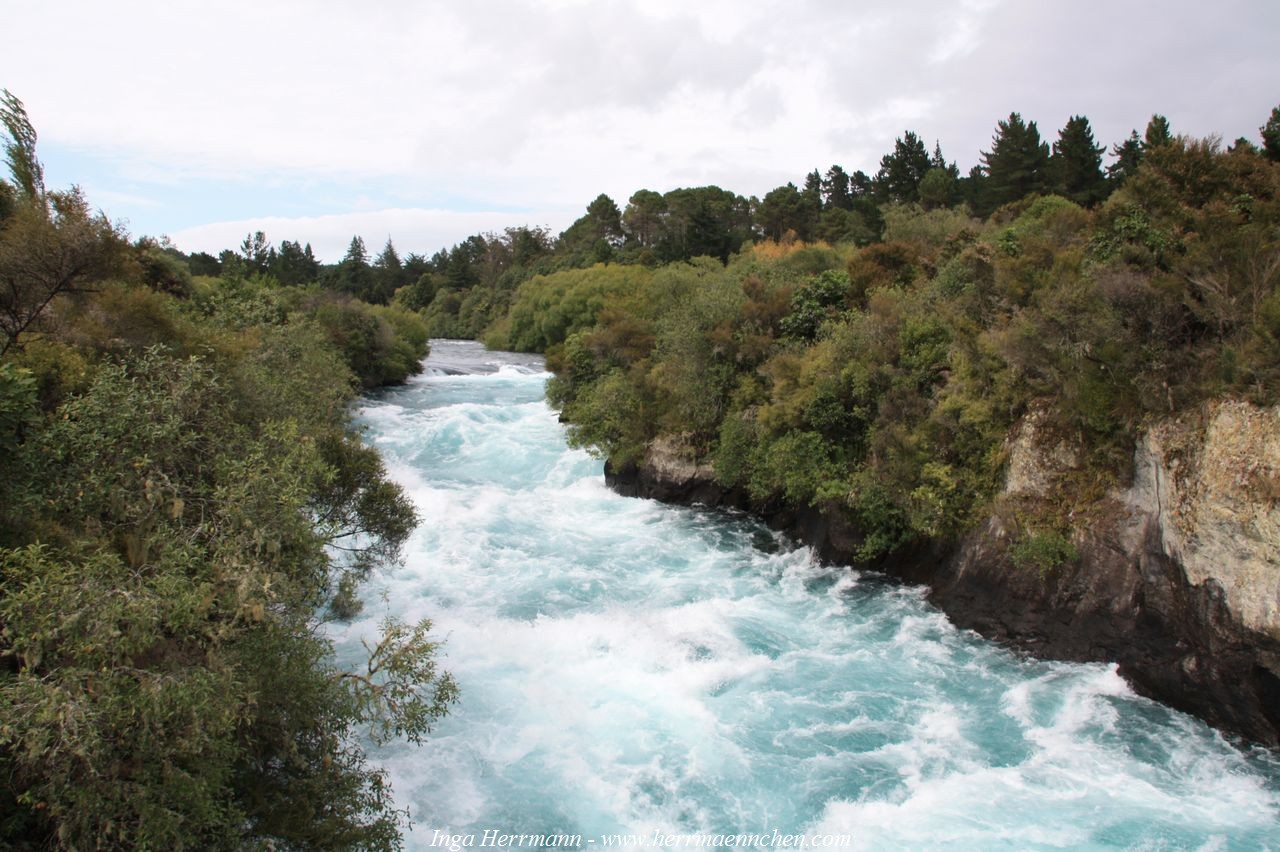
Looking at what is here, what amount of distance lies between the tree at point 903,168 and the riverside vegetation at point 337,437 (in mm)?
28068

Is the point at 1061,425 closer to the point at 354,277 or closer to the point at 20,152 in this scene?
the point at 20,152

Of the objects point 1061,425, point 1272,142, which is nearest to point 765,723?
point 1061,425

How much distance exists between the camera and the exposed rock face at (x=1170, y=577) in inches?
387

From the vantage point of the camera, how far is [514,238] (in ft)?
336

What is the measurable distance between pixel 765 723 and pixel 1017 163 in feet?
134

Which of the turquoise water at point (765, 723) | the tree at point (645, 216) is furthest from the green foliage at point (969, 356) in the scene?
the tree at point (645, 216)

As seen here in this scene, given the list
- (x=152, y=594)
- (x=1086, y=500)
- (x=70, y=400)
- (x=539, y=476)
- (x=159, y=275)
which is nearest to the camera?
(x=152, y=594)

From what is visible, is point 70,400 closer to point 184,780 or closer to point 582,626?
point 184,780

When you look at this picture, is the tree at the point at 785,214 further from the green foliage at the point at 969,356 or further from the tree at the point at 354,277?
the tree at the point at 354,277

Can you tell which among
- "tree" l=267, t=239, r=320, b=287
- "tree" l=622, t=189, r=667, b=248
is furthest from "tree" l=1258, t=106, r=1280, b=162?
"tree" l=267, t=239, r=320, b=287

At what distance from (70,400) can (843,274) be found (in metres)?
19.2

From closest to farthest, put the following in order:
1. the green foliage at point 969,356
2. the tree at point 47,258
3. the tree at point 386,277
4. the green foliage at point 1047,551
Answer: the tree at point 47,258, the green foliage at point 969,356, the green foliage at point 1047,551, the tree at point 386,277

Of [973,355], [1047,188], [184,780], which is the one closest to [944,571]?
[973,355]

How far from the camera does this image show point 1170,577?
11.1 metres
